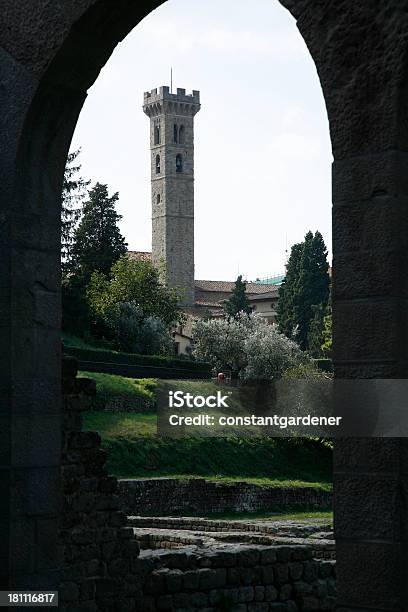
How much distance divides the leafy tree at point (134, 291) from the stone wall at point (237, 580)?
3756cm

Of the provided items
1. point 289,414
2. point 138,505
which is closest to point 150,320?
point 289,414

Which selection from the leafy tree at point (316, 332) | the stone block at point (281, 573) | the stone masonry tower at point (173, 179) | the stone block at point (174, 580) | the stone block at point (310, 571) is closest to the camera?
the stone block at point (174, 580)

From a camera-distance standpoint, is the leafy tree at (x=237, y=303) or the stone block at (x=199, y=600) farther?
the leafy tree at (x=237, y=303)

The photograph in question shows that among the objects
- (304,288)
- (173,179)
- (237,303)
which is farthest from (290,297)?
(173,179)

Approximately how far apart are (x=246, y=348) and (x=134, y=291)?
18.2 feet

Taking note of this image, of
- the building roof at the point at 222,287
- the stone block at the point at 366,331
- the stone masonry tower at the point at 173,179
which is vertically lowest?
the stone block at the point at 366,331

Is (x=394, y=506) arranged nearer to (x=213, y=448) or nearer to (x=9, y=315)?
(x=9, y=315)

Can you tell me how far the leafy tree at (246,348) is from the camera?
160ft

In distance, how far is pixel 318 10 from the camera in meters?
3.87

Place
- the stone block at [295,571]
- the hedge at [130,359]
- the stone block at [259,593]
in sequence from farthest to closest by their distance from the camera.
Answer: the hedge at [130,359] < the stone block at [295,571] < the stone block at [259,593]

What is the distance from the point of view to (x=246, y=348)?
164ft

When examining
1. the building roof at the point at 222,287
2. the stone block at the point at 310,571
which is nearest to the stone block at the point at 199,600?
the stone block at the point at 310,571

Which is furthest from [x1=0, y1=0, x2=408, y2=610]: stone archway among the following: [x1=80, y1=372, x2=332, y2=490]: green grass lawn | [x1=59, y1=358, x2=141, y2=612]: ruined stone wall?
[x1=80, y1=372, x2=332, y2=490]: green grass lawn

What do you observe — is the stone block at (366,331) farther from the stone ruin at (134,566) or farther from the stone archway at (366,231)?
the stone ruin at (134,566)
